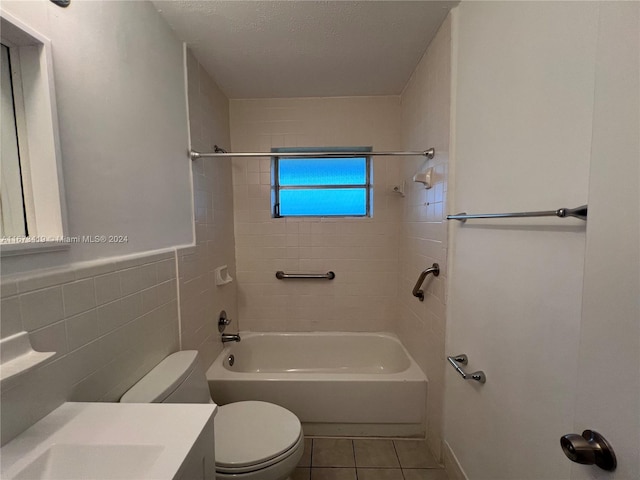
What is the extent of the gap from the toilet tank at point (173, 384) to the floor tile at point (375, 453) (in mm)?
974

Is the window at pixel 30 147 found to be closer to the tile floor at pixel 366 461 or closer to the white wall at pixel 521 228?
the white wall at pixel 521 228

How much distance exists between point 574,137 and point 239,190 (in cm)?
219

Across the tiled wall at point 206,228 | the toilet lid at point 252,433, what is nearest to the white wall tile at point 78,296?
the tiled wall at point 206,228

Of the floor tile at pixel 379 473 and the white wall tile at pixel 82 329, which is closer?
the white wall tile at pixel 82 329

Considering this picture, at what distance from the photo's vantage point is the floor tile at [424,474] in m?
1.49

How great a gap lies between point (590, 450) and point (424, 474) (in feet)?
4.57

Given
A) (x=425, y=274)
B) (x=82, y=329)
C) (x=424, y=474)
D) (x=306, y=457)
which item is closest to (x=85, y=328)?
(x=82, y=329)

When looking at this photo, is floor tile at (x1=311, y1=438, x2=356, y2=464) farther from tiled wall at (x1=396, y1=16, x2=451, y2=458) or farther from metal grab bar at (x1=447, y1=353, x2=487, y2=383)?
metal grab bar at (x1=447, y1=353, x2=487, y2=383)

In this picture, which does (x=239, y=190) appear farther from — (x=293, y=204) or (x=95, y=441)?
(x=95, y=441)

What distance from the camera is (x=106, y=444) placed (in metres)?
0.65

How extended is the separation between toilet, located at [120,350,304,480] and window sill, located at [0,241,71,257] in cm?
59

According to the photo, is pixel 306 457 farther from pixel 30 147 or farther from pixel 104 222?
pixel 30 147

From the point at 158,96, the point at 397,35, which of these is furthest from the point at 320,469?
the point at 397,35

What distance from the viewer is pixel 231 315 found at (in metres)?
2.30
